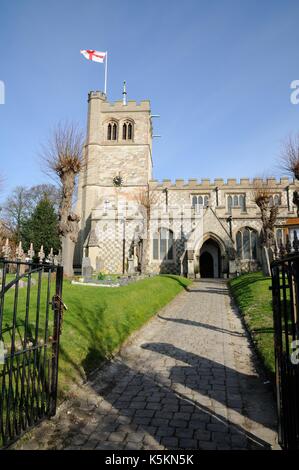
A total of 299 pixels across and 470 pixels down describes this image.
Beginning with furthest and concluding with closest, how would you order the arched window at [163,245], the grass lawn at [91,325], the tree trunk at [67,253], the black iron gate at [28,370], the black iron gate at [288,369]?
the arched window at [163,245]
the tree trunk at [67,253]
the grass lawn at [91,325]
the black iron gate at [28,370]
the black iron gate at [288,369]

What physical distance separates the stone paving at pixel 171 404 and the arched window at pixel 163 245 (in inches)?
913

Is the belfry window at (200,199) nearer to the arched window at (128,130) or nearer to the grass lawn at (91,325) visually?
the arched window at (128,130)

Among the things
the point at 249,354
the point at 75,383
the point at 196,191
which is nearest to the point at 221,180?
the point at 196,191

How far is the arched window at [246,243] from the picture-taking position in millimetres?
29461

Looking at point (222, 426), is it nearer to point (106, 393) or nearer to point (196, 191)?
point (106, 393)

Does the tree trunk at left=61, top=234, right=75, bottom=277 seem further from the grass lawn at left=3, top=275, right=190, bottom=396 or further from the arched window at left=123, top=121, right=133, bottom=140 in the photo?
the arched window at left=123, top=121, right=133, bottom=140

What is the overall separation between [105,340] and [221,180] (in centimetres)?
2926

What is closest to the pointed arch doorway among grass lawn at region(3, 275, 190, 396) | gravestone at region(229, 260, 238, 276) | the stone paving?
gravestone at region(229, 260, 238, 276)

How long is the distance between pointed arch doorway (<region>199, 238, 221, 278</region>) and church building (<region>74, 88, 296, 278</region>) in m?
0.10

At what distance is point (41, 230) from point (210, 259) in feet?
60.9

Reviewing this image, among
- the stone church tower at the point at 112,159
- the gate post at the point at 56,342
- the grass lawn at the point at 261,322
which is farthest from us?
the stone church tower at the point at 112,159

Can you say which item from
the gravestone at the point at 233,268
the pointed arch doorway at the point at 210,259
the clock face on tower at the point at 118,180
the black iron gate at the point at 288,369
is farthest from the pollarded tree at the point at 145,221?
the black iron gate at the point at 288,369

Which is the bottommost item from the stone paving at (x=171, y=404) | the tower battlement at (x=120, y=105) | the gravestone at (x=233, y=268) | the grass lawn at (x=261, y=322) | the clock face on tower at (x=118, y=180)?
the stone paving at (x=171, y=404)
